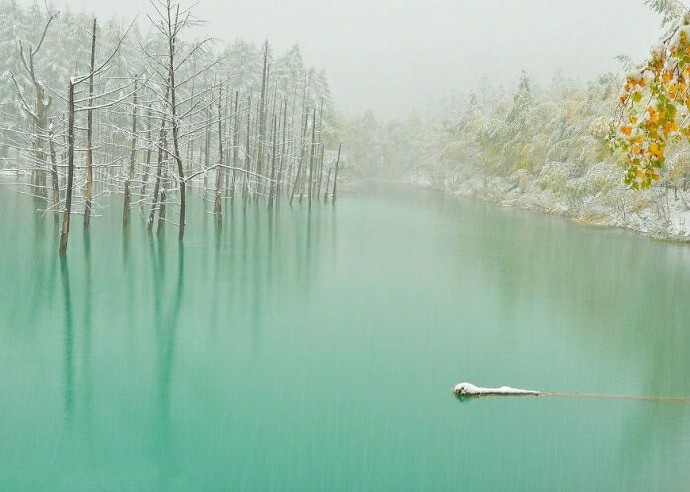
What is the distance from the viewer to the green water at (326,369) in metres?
7.32

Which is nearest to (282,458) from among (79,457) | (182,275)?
(79,457)

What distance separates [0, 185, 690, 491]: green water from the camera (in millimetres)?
7320

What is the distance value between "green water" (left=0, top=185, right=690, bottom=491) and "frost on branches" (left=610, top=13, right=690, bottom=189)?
444 centimetres

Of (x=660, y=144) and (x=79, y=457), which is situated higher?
(x=660, y=144)

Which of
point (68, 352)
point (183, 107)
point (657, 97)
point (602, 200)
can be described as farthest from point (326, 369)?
point (183, 107)

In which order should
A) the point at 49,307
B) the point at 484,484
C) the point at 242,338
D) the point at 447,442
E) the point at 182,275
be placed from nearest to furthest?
1. the point at 484,484
2. the point at 447,442
3. the point at 242,338
4. the point at 49,307
5. the point at 182,275

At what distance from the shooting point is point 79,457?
7.20m

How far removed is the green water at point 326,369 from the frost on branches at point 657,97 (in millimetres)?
4441

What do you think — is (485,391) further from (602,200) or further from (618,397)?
(602,200)

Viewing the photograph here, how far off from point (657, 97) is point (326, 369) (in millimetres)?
7647

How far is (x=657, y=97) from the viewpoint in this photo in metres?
4.16

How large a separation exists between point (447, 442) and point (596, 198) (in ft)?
114

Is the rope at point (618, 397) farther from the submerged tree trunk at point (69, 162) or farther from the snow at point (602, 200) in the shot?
the snow at point (602, 200)

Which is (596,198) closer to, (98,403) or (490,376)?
(490,376)
